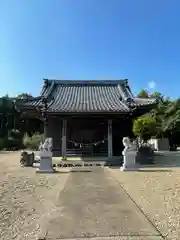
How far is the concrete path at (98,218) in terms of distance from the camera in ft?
12.6

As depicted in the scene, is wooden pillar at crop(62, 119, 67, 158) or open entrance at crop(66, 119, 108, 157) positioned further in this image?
open entrance at crop(66, 119, 108, 157)

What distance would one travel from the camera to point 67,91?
19406 mm

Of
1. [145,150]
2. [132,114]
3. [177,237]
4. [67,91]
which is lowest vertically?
[177,237]

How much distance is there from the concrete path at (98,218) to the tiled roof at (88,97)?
8348 millimetres

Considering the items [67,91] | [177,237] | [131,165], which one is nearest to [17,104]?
[67,91]

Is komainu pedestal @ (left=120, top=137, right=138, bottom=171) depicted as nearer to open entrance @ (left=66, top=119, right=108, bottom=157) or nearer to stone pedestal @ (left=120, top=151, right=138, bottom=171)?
stone pedestal @ (left=120, top=151, right=138, bottom=171)

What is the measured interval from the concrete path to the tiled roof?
835 centimetres

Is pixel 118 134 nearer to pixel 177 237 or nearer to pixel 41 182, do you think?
pixel 41 182

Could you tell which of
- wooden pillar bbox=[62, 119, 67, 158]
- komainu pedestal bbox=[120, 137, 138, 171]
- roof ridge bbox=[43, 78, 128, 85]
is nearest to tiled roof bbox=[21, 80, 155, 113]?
roof ridge bbox=[43, 78, 128, 85]

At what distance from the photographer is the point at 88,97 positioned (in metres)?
18.0

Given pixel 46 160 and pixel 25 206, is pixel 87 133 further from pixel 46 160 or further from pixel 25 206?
pixel 25 206

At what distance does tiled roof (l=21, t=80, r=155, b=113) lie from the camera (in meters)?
15.0

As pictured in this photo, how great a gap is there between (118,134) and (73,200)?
11.1 metres

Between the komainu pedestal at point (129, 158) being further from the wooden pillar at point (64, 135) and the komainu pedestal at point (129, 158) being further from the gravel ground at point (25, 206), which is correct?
the wooden pillar at point (64, 135)
